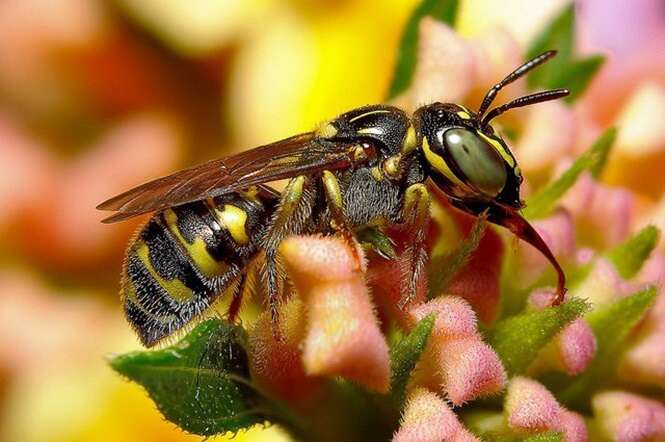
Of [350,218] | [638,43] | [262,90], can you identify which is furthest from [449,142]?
[638,43]

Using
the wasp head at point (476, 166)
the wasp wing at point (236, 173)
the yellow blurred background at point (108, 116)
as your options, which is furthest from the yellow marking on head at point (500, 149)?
the yellow blurred background at point (108, 116)

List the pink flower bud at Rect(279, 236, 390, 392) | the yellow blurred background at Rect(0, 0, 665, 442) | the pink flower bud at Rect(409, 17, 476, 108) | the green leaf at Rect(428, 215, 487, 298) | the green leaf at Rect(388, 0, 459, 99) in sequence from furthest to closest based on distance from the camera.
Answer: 1. the yellow blurred background at Rect(0, 0, 665, 442)
2. the green leaf at Rect(388, 0, 459, 99)
3. the pink flower bud at Rect(409, 17, 476, 108)
4. the green leaf at Rect(428, 215, 487, 298)
5. the pink flower bud at Rect(279, 236, 390, 392)

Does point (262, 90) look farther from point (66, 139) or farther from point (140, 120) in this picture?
point (66, 139)

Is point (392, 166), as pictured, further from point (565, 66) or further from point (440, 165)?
point (565, 66)

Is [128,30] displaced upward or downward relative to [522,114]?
upward

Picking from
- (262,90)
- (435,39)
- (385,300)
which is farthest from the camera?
(262,90)

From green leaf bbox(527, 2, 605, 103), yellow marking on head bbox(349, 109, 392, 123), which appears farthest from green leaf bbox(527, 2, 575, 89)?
yellow marking on head bbox(349, 109, 392, 123)

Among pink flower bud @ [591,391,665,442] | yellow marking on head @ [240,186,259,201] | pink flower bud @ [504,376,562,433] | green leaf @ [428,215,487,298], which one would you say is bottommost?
pink flower bud @ [591,391,665,442]

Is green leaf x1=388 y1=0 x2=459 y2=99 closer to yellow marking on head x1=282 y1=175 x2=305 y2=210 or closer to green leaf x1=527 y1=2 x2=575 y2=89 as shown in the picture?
green leaf x1=527 y1=2 x2=575 y2=89
